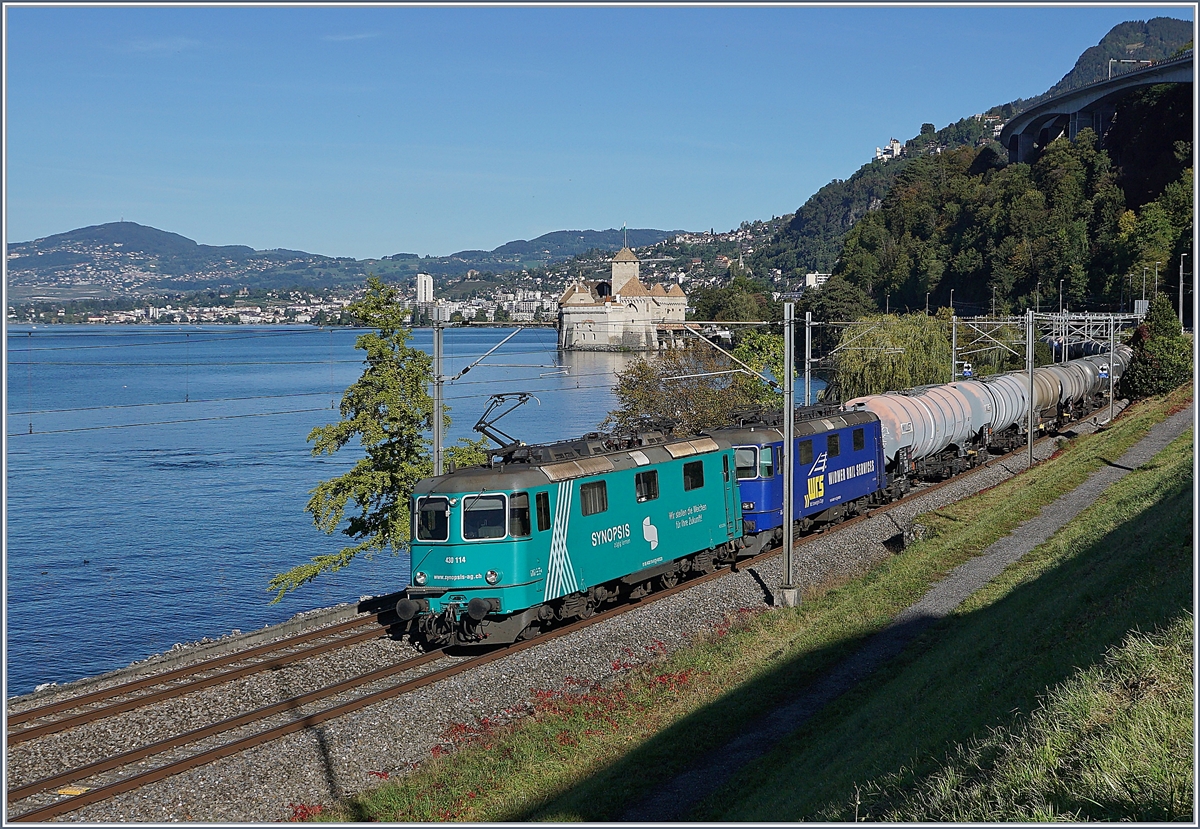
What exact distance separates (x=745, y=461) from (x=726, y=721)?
10.9 metres

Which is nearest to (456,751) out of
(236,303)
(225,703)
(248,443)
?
(225,703)

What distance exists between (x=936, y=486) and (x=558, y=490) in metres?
22.1

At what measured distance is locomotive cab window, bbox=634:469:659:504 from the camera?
2281 cm

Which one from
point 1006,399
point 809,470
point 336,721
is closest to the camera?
point 336,721

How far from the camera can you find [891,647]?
2095cm

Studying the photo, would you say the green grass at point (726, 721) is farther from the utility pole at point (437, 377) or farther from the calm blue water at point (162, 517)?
the utility pole at point (437, 377)

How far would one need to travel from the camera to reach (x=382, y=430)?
2989 centimetres

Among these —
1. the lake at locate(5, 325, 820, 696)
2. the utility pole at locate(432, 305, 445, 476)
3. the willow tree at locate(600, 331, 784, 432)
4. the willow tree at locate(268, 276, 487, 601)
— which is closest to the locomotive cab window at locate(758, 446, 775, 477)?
the lake at locate(5, 325, 820, 696)

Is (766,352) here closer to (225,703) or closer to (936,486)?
(936,486)

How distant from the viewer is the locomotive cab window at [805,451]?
29.1m

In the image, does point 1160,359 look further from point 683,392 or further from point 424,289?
point 424,289

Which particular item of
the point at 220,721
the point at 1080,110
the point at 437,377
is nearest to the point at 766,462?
the point at 437,377

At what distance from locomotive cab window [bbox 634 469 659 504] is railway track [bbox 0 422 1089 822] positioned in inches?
89.6

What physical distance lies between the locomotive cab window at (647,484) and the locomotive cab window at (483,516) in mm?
4197
